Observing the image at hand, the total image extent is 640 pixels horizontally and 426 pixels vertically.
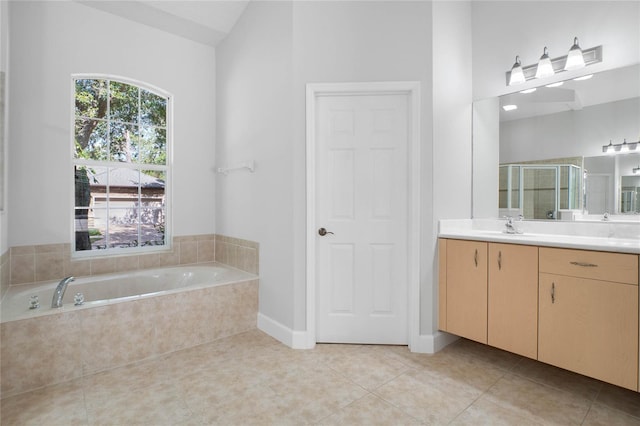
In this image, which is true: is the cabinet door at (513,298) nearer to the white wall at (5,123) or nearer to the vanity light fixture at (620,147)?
the vanity light fixture at (620,147)

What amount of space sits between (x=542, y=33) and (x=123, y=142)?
390cm

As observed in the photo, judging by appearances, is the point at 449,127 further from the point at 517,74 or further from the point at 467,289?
the point at 467,289

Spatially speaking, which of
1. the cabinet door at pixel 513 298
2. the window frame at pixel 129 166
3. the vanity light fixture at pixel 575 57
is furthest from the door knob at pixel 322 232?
the vanity light fixture at pixel 575 57

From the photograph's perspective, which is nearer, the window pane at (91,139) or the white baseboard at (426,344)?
the white baseboard at (426,344)

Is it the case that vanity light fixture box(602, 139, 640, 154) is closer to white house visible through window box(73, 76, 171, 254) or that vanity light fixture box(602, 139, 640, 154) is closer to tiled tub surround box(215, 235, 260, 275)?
tiled tub surround box(215, 235, 260, 275)

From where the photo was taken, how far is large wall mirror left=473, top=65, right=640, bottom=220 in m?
2.15

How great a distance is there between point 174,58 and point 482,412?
4.09 meters

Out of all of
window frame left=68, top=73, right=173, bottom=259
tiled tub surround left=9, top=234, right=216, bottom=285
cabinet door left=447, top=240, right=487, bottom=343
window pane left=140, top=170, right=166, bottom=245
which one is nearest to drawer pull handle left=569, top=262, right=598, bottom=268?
cabinet door left=447, top=240, right=487, bottom=343

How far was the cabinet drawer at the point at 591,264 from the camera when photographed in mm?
1669

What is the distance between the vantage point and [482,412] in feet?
5.65

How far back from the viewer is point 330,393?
6.21ft

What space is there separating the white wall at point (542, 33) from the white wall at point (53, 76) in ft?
10.1

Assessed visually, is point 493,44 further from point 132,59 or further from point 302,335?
point 132,59

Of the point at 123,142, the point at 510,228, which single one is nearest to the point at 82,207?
the point at 123,142
